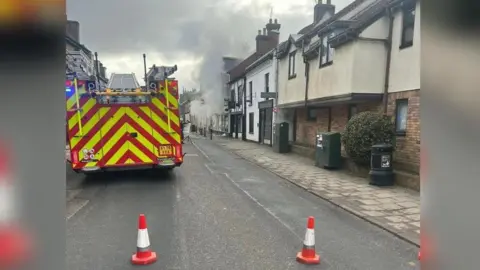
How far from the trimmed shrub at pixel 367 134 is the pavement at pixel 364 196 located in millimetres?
741

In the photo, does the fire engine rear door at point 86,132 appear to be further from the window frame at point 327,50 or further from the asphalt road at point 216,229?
the window frame at point 327,50

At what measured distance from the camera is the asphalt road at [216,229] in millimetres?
4185

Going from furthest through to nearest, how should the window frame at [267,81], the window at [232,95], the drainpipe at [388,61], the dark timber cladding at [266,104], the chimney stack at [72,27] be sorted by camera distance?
the window at [232,95]
the window frame at [267,81]
the dark timber cladding at [266,104]
the drainpipe at [388,61]
the chimney stack at [72,27]

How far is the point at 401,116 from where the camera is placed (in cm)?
1011

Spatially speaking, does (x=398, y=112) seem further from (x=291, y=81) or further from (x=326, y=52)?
(x=291, y=81)

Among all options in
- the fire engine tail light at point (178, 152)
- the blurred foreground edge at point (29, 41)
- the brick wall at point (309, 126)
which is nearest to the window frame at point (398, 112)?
the brick wall at point (309, 126)

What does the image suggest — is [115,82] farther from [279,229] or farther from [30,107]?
[30,107]

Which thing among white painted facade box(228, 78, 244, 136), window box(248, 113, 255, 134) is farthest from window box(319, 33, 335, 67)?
white painted facade box(228, 78, 244, 136)

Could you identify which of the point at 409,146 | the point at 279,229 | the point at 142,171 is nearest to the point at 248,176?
the point at 142,171

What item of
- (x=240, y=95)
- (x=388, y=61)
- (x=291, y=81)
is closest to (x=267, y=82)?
(x=291, y=81)

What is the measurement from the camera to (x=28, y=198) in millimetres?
866

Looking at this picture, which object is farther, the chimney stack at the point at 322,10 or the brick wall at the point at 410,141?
the chimney stack at the point at 322,10

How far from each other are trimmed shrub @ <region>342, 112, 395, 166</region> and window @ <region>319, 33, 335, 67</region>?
3.62 m

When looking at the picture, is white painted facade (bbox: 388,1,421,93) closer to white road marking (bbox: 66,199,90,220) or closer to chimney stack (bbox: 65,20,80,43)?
white road marking (bbox: 66,199,90,220)
